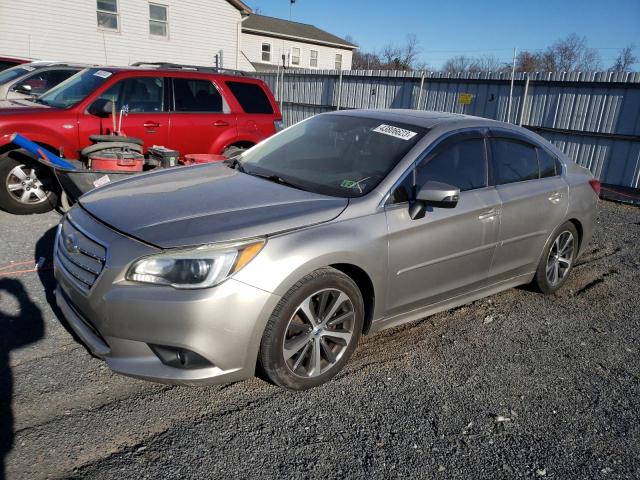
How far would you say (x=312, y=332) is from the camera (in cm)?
311

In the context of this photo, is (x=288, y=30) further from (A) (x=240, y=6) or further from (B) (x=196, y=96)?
(B) (x=196, y=96)

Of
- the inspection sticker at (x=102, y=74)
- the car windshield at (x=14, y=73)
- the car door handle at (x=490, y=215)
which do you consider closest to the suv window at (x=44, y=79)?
the car windshield at (x=14, y=73)

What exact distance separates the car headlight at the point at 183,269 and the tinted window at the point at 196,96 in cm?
492

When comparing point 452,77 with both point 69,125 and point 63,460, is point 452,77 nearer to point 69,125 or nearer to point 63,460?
point 69,125

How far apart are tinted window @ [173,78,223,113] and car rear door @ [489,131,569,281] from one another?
4.44 metres

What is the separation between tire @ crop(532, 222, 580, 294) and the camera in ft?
15.6

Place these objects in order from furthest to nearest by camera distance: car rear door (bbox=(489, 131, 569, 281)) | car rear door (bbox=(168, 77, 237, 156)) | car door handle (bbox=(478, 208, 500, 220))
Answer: car rear door (bbox=(168, 77, 237, 156)) → car rear door (bbox=(489, 131, 569, 281)) → car door handle (bbox=(478, 208, 500, 220))

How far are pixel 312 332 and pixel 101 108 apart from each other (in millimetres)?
4892

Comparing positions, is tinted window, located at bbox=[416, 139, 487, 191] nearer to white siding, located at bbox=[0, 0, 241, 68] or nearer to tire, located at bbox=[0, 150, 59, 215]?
tire, located at bbox=[0, 150, 59, 215]

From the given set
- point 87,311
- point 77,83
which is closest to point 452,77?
point 77,83

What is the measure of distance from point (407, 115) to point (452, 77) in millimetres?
9937

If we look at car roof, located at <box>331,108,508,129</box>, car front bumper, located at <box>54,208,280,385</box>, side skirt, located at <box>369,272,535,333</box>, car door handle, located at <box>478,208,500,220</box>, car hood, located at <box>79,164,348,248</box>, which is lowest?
side skirt, located at <box>369,272,535,333</box>

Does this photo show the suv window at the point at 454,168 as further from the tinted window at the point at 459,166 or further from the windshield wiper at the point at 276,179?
the windshield wiper at the point at 276,179

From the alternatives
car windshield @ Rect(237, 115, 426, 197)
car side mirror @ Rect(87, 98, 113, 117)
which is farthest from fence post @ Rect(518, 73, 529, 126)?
car side mirror @ Rect(87, 98, 113, 117)
